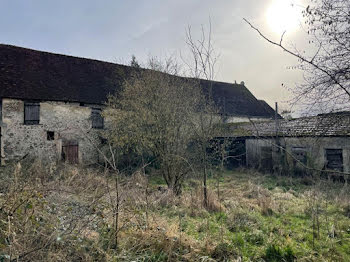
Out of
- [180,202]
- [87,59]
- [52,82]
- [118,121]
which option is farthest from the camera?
[87,59]

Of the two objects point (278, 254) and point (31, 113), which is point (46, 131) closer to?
point (31, 113)

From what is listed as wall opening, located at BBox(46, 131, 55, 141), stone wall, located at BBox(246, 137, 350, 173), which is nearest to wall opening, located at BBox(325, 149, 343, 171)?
stone wall, located at BBox(246, 137, 350, 173)

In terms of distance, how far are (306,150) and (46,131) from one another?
1568 cm

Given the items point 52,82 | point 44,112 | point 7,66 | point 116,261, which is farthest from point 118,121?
point 116,261

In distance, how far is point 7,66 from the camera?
14.1 meters

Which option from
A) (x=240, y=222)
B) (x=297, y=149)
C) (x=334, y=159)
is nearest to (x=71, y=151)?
(x=240, y=222)

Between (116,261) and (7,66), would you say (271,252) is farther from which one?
(7,66)

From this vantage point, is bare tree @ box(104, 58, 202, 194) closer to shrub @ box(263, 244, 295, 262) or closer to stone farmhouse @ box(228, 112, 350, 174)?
shrub @ box(263, 244, 295, 262)

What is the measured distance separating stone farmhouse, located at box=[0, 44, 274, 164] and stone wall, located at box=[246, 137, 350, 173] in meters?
2.49

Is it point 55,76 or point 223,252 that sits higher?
point 55,76

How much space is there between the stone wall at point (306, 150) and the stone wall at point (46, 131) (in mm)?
10389

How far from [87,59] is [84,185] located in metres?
14.8

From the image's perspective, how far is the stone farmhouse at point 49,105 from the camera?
42.7 feet

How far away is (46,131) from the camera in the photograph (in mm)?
13898
